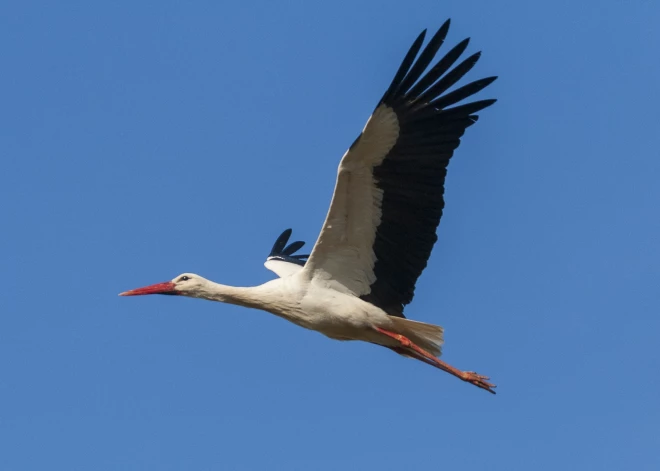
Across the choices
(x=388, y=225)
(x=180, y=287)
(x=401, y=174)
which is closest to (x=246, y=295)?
(x=180, y=287)

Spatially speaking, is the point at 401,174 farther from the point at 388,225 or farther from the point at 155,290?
the point at 155,290

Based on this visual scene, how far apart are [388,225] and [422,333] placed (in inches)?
47.5

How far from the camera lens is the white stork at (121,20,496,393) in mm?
13695

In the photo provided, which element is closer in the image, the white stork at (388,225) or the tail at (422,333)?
the white stork at (388,225)

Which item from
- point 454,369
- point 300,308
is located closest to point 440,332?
point 454,369

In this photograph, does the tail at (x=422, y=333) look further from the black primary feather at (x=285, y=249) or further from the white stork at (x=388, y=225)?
the black primary feather at (x=285, y=249)

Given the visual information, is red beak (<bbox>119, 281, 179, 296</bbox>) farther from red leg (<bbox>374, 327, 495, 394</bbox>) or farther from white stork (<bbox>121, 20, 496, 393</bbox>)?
red leg (<bbox>374, 327, 495, 394</bbox>)

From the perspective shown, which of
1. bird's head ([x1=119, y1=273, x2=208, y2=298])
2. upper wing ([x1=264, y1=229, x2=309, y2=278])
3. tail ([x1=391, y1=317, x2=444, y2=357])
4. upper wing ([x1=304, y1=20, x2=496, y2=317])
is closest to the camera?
upper wing ([x1=304, y1=20, x2=496, y2=317])

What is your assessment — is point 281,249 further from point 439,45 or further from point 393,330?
point 439,45

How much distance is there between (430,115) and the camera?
1384cm

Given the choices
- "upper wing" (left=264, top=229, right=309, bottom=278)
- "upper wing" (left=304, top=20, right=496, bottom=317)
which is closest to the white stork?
"upper wing" (left=304, top=20, right=496, bottom=317)

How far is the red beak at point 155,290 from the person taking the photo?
15.2m

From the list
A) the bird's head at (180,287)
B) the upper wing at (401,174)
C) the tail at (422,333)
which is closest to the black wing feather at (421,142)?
the upper wing at (401,174)

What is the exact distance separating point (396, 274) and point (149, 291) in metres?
2.66
